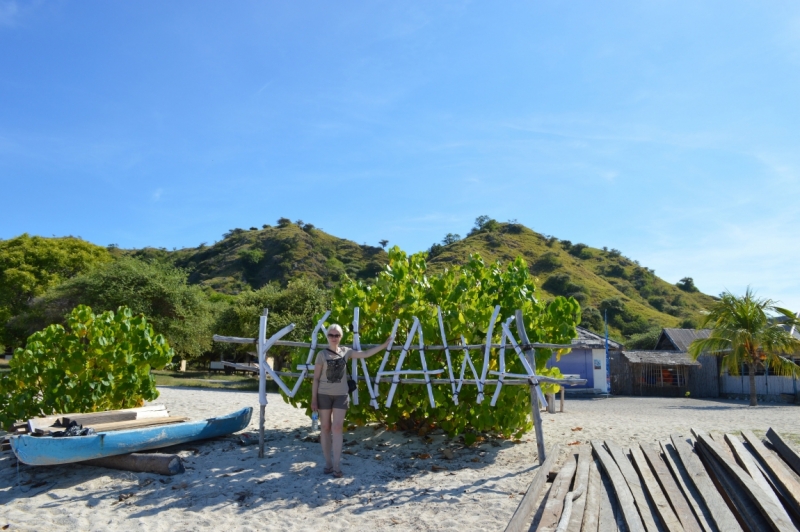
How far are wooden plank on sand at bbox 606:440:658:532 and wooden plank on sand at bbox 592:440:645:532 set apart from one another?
1.7 inches

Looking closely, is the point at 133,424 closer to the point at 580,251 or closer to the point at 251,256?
the point at 251,256

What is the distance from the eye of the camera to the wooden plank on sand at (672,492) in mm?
4488

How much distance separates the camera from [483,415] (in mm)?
7512

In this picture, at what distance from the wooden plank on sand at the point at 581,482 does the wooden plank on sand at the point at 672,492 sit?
67 cm

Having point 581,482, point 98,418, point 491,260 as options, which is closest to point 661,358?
point 581,482

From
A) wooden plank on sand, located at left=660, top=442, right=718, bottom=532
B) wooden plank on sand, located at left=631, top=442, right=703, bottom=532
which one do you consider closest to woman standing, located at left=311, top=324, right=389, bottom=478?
wooden plank on sand, located at left=631, top=442, right=703, bottom=532

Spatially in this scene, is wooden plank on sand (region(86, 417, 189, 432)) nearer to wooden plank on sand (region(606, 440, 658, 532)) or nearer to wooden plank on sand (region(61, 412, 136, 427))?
wooden plank on sand (region(61, 412, 136, 427))

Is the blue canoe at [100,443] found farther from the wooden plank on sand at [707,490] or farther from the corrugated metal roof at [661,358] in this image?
the corrugated metal roof at [661,358]

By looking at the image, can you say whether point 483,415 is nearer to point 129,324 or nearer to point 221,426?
point 221,426

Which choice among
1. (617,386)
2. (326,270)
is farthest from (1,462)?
(326,270)

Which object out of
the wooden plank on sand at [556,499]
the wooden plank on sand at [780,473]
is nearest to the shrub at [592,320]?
the wooden plank on sand at [780,473]

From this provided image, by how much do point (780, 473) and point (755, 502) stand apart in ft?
3.78

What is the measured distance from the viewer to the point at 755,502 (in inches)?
185

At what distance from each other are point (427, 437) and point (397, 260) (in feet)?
8.61
